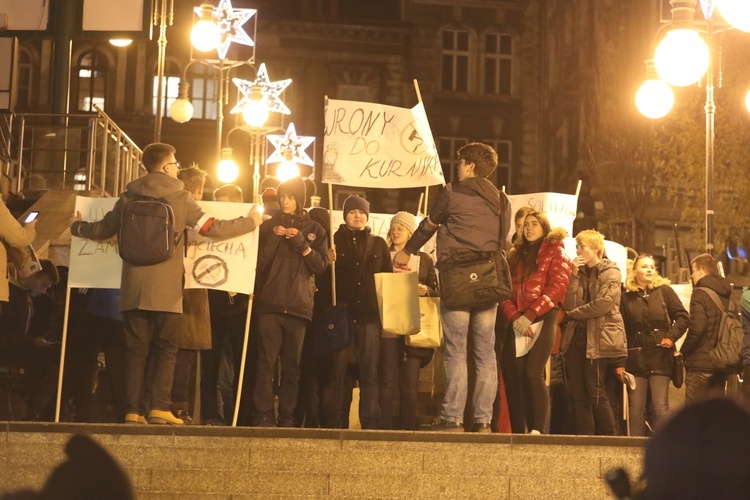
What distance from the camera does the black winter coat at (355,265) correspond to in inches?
423

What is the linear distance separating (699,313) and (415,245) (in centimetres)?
327

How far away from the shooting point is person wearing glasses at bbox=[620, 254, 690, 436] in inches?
455

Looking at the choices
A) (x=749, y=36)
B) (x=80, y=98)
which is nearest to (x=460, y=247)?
(x=749, y=36)

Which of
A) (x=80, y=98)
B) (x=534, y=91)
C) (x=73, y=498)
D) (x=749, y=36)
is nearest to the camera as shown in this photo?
(x=73, y=498)

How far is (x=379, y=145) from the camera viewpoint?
38.0 ft

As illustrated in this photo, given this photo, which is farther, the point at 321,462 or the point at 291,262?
the point at 291,262

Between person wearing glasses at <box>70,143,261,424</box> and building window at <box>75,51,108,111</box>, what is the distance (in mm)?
38237

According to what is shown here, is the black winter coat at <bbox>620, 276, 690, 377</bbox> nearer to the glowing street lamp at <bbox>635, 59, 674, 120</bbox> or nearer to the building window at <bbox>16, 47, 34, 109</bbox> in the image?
the glowing street lamp at <bbox>635, 59, 674, 120</bbox>

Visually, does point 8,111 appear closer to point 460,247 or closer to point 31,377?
point 31,377

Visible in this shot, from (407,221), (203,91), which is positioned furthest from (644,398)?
(203,91)

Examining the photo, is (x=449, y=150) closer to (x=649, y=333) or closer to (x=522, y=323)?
(x=649, y=333)

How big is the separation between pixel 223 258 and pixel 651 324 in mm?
3907

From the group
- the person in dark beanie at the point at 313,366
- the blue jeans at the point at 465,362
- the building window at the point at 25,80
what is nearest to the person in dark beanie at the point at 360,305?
the person in dark beanie at the point at 313,366

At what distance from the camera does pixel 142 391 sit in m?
9.60
